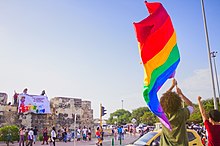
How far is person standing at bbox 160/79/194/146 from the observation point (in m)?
3.34

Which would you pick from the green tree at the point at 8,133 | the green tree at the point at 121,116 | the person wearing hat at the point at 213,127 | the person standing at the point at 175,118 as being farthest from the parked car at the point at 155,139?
the green tree at the point at 121,116

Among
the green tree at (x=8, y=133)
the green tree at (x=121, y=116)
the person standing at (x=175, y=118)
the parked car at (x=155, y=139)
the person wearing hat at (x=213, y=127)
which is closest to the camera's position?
the person standing at (x=175, y=118)

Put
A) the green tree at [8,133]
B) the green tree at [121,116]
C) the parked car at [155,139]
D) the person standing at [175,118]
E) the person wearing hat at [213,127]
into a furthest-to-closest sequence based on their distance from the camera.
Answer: the green tree at [121,116] → the green tree at [8,133] → the parked car at [155,139] → the person wearing hat at [213,127] → the person standing at [175,118]

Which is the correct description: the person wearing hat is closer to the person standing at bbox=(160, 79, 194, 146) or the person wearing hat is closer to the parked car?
the person standing at bbox=(160, 79, 194, 146)

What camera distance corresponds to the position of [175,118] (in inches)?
134

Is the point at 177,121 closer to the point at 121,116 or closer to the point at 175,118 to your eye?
the point at 175,118

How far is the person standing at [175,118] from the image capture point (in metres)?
3.34

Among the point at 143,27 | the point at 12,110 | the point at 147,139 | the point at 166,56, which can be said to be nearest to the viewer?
the point at 143,27

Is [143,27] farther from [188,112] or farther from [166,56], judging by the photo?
[188,112]

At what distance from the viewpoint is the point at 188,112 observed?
3484 millimetres

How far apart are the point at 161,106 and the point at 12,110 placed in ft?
72.3

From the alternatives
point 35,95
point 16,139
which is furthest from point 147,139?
point 35,95

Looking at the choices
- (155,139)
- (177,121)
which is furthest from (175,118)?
(155,139)

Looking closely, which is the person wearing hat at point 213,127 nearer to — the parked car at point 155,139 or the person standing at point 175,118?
the person standing at point 175,118
